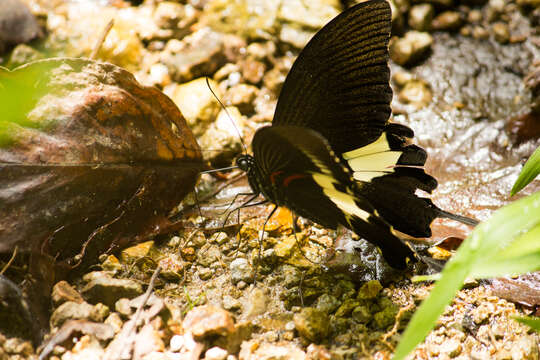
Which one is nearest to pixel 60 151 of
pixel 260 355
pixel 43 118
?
pixel 43 118

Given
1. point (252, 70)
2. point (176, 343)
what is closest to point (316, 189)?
point (176, 343)

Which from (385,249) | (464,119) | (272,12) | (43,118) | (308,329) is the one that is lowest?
(308,329)

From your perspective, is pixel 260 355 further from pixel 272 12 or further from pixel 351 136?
pixel 272 12

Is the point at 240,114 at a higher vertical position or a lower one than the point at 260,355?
higher

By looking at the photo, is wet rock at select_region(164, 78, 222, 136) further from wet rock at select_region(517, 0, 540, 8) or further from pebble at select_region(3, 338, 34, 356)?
wet rock at select_region(517, 0, 540, 8)

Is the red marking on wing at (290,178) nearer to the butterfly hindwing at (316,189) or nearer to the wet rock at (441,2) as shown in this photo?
the butterfly hindwing at (316,189)

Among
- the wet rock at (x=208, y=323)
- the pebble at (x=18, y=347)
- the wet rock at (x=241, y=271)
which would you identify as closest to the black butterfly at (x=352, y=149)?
the wet rock at (x=241, y=271)

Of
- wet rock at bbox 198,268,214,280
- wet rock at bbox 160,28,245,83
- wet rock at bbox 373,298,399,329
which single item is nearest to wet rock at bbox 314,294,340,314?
wet rock at bbox 373,298,399,329
